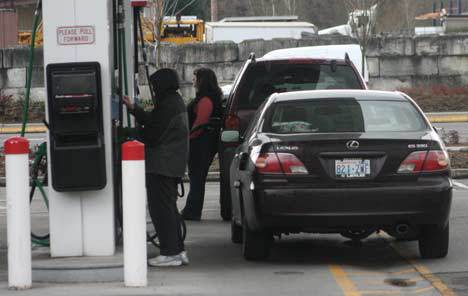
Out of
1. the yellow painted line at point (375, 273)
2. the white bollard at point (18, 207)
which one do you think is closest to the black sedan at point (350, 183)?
the yellow painted line at point (375, 273)

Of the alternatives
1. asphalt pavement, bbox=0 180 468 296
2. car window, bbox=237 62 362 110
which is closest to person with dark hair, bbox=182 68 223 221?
car window, bbox=237 62 362 110

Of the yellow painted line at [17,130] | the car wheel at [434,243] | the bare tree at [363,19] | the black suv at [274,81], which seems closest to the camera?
the car wheel at [434,243]

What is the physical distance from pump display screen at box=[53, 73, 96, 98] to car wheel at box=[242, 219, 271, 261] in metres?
1.98

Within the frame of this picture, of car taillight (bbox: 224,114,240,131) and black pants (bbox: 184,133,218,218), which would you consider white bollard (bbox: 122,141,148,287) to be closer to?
car taillight (bbox: 224,114,240,131)

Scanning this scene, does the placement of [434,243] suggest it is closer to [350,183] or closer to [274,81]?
[350,183]

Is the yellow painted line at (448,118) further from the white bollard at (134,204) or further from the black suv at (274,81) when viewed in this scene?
the white bollard at (134,204)

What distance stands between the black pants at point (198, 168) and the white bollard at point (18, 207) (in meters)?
5.04

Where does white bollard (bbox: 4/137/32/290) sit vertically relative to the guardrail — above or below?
above

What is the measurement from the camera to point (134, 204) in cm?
910

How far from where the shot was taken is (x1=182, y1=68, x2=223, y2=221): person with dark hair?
1407 cm

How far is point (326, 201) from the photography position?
995 cm

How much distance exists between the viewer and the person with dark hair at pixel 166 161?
10.4 meters

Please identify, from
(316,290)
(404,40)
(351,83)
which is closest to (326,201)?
(316,290)

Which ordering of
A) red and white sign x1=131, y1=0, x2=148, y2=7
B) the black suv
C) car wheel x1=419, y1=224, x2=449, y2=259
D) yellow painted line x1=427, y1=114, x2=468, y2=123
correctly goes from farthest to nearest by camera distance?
yellow painted line x1=427, y1=114, x2=468, y2=123 → the black suv → red and white sign x1=131, y1=0, x2=148, y2=7 → car wheel x1=419, y1=224, x2=449, y2=259
